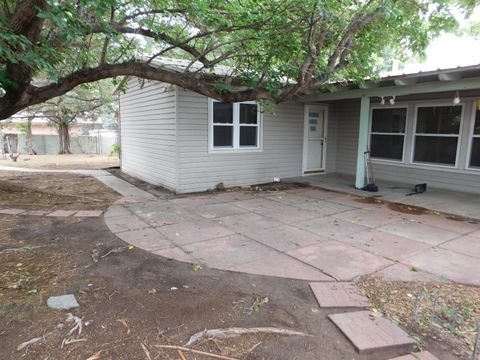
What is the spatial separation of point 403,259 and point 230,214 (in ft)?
9.32

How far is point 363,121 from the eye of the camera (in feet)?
24.4

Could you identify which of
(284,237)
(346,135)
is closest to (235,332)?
(284,237)

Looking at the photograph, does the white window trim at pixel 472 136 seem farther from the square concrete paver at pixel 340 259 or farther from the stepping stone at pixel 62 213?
the stepping stone at pixel 62 213

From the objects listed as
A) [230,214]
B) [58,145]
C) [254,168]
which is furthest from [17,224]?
[58,145]

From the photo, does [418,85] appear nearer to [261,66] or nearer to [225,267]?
[261,66]

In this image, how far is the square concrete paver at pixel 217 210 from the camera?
5598 millimetres

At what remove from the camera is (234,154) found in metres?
8.04

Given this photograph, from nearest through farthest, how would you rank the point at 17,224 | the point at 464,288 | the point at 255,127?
the point at 464,288
the point at 17,224
the point at 255,127

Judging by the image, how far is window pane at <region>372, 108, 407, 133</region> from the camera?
27.9 feet

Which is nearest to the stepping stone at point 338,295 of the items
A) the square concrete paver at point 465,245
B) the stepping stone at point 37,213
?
the square concrete paver at point 465,245

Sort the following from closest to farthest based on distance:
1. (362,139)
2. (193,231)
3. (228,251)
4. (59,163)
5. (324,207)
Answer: (228,251)
(193,231)
(324,207)
(362,139)
(59,163)

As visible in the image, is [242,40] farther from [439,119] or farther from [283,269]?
[439,119]

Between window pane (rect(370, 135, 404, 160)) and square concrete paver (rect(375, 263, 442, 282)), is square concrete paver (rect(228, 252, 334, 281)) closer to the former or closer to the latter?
square concrete paver (rect(375, 263, 442, 282))

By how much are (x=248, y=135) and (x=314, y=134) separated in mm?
2558
